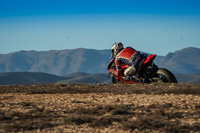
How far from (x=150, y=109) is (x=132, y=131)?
2.30m

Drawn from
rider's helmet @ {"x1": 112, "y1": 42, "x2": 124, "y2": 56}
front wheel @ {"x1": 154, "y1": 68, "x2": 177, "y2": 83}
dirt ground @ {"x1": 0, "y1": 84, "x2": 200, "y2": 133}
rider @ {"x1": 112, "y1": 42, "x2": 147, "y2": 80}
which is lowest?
dirt ground @ {"x1": 0, "y1": 84, "x2": 200, "y2": 133}

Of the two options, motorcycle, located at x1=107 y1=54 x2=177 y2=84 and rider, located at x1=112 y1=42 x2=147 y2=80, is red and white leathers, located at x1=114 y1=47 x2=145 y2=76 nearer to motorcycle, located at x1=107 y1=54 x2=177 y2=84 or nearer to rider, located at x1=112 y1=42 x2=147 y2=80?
Result: rider, located at x1=112 y1=42 x2=147 y2=80

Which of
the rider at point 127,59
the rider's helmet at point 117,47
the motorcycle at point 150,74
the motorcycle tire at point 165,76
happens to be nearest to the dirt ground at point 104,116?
the motorcycle tire at point 165,76

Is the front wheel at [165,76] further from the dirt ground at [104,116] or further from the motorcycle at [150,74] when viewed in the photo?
the dirt ground at [104,116]

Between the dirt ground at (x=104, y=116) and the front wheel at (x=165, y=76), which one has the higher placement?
the front wheel at (x=165, y=76)

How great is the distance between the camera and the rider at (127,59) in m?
17.6

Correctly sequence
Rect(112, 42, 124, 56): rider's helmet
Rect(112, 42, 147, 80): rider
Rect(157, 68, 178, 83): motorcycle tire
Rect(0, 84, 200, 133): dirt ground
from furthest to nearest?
Rect(112, 42, 124, 56): rider's helmet < Rect(112, 42, 147, 80): rider < Rect(157, 68, 178, 83): motorcycle tire < Rect(0, 84, 200, 133): dirt ground

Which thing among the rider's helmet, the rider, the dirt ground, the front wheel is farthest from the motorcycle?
the dirt ground

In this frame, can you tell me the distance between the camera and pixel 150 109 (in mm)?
8883

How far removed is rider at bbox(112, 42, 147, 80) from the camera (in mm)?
17641

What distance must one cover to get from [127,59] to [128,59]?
0.27ft

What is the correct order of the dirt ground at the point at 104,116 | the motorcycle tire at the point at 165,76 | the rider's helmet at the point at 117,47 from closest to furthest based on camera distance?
the dirt ground at the point at 104,116
the motorcycle tire at the point at 165,76
the rider's helmet at the point at 117,47

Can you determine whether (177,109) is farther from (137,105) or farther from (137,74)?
(137,74)

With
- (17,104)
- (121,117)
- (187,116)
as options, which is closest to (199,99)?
(187,116)
